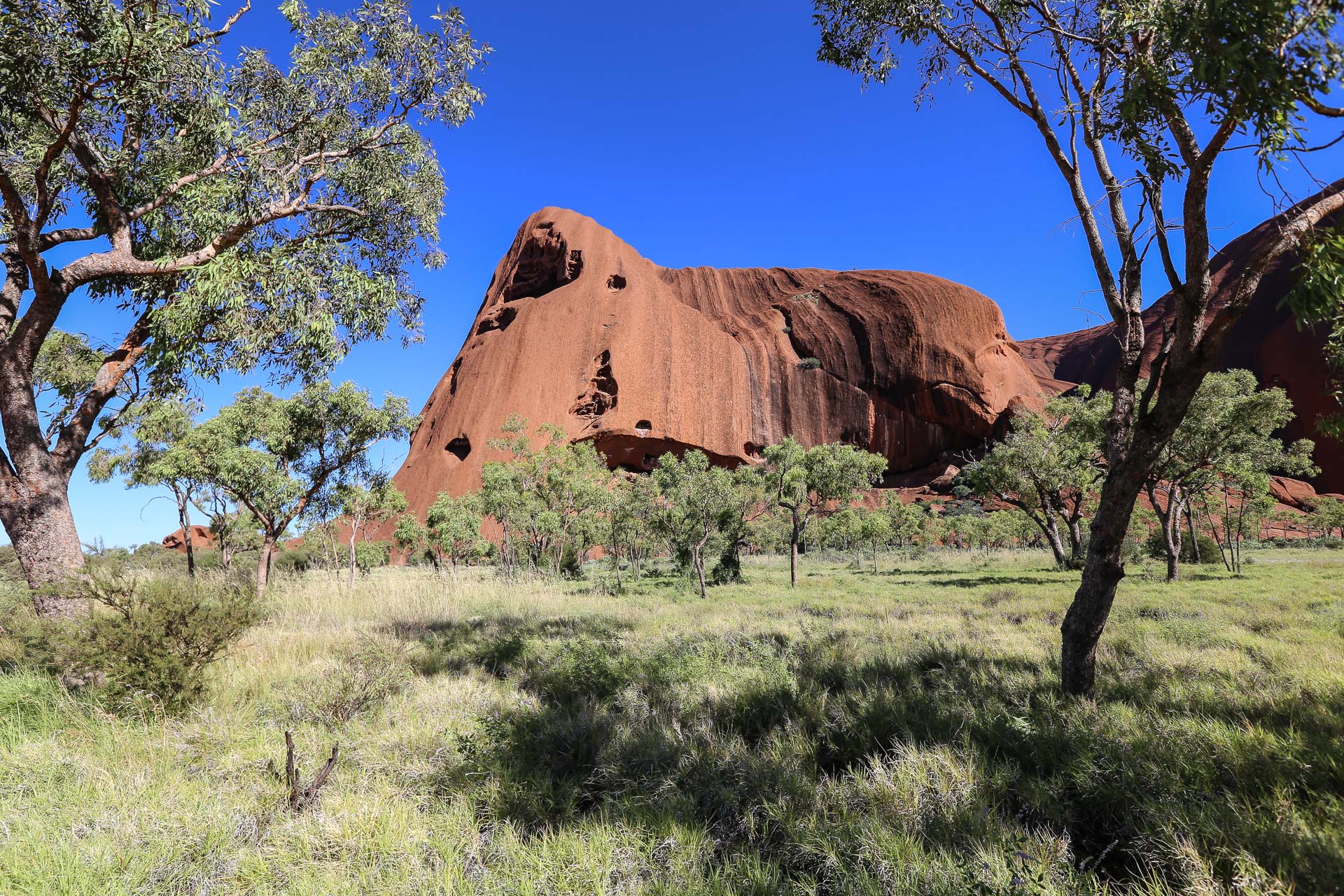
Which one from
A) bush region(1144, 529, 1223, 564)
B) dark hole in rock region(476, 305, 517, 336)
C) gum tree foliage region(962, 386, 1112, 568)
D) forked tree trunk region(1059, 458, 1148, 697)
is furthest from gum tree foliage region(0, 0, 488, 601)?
dark hole in rock region(476, 305, 517, 336)

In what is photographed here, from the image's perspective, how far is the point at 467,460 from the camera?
52281 mm

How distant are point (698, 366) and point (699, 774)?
199ft

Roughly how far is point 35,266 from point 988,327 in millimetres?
78125

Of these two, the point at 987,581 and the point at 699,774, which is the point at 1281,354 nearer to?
the point at 987,581

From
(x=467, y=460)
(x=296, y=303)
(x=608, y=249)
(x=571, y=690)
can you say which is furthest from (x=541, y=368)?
(x=571, y=690)

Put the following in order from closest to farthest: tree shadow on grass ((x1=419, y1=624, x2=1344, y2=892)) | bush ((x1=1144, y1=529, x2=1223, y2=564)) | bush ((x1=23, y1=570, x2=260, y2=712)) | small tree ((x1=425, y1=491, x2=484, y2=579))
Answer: tree shadow on grass ((x1=419, y1=624, x2=1344, y2=892))
bush ((x1=23, y1=570, x2=260, y2=712))
bush ((x1=1144, y1=529, x2=1223, y2=564))
small tree ((x1=425, y1=491, x2=484, y2=579))

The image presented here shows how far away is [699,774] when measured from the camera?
3.68m

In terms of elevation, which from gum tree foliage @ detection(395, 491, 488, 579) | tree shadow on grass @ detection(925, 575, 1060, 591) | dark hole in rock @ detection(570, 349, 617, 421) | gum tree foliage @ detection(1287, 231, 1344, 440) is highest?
dark hole in rock @ detection(570, 349, 617, 421)

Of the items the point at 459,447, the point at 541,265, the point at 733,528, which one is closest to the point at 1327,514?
the point at 733,528

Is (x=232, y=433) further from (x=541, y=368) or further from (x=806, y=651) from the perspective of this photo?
(x=541, y=368)

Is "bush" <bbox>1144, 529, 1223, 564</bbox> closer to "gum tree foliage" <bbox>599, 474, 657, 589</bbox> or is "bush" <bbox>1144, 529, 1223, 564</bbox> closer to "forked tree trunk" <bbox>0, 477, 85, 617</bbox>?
"gum tree foliage" <bbox>599, 474, 657, 589</bbox>

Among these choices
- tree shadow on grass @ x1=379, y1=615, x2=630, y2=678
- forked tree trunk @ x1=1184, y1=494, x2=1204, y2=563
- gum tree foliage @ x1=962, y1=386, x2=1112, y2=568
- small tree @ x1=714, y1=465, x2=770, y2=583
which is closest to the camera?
tree shadow on grass @ x1=379, y1=615, x2=630, y2=678

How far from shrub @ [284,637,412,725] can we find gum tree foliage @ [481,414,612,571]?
65.1 feet

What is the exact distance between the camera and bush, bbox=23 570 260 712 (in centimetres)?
471
